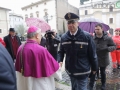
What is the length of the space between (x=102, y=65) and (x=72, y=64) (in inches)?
58.3

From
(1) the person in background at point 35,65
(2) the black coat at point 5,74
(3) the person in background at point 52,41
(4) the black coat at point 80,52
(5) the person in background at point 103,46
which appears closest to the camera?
(2) the black coat at point 5,74

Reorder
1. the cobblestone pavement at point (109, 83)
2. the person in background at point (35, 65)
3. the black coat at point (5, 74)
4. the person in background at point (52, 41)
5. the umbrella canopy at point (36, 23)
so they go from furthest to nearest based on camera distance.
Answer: the person in background at point (52, 41) < the umbrella canopy at point (36, 23) < the cobblestone pavement at point (109, 83) < the person in background at point (35, 65) < the black coat at point (5, 74)

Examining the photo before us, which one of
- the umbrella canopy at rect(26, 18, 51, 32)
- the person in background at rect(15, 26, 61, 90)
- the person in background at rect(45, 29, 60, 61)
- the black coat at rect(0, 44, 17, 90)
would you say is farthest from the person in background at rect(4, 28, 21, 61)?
the black coat at rect(0, 44, 17, 90)

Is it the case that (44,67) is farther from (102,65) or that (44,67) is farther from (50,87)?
(102,65)

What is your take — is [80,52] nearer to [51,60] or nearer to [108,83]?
[51,60]

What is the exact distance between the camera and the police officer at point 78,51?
2.98m

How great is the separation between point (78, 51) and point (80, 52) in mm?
44

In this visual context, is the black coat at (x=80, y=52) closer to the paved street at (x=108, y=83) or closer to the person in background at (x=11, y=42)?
the paved street at (x=108, y=83)

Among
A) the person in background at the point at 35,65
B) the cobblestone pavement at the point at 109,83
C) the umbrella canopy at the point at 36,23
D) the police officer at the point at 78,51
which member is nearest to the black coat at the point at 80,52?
the police officer at the point at 78,51

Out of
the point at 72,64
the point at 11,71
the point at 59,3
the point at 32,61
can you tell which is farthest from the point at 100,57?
the point at 59,3

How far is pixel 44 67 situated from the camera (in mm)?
2781

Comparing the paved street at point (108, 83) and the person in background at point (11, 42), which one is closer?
the paved street at point (108, 83)

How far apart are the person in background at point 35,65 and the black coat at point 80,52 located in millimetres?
347

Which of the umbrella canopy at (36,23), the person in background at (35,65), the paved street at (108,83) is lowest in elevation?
the paved street at (108,83)
